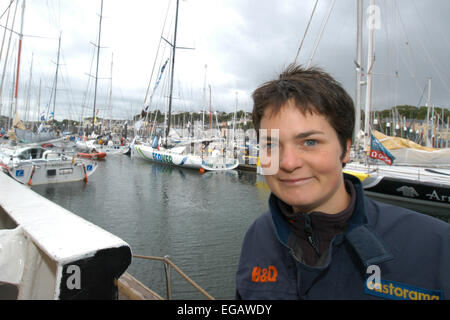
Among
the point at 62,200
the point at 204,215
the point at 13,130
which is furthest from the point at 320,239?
the point at 13,130

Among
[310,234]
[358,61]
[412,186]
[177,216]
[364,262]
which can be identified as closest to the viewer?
[364,262]

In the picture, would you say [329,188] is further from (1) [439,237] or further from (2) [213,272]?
(2) [213,272]

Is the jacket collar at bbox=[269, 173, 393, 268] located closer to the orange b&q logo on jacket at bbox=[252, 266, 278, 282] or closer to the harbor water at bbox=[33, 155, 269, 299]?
the orange b&q logo on jacket at bbox=[252, 266, 278, 282]

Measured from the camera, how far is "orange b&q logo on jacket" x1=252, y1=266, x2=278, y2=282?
1360 mm

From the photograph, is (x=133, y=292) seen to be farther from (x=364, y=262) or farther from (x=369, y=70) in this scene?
(x=369, y=70)

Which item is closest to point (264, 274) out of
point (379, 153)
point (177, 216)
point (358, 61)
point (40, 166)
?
point (177, 216)

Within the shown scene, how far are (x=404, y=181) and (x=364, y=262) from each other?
14.2m

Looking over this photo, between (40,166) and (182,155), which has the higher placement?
(182,155)

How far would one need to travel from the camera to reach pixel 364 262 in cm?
116

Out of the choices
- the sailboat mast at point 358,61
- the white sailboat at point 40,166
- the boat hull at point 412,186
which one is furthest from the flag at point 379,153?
the white sailboat at point 40,166

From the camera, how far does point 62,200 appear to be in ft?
45.0

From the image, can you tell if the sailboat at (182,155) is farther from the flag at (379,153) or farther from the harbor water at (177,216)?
the flag at (379,153)

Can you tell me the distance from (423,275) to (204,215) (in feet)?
38.7
